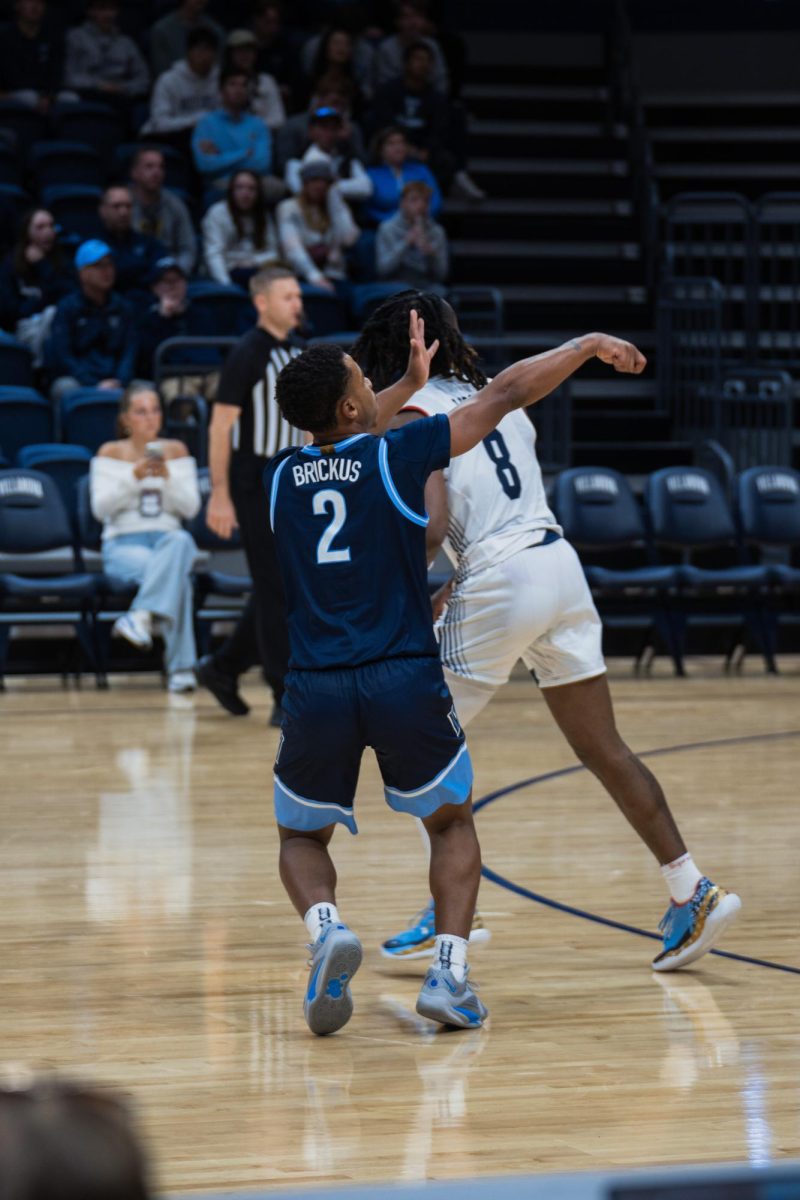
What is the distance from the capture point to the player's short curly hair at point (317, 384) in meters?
3.62

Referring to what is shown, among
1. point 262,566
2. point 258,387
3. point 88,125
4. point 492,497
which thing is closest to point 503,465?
point 492,497

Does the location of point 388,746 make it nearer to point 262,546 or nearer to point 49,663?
point 262,546

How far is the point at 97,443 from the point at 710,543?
12.2 feet

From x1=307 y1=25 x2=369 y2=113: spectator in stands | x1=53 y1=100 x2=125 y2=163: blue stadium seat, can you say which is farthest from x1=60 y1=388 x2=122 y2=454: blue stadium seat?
x1=307 y1=25 x2=369 y2=113: spectator in stands

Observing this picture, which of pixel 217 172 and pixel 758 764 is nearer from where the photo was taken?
pixel 758 764

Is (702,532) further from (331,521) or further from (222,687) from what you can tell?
(331,521)

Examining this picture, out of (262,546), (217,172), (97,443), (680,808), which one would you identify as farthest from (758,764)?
(217,172)

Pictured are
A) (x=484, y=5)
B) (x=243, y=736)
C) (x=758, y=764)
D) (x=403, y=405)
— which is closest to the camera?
(x=403, y=405)

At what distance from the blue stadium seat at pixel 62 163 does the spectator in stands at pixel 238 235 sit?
1051 millimetres

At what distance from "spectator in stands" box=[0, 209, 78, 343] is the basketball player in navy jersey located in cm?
857

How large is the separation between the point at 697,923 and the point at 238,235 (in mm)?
9372

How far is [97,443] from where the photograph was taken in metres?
11.1

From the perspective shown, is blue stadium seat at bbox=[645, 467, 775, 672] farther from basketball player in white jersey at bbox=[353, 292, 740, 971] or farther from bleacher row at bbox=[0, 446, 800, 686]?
basketball player in white jersey at bbox=[353, 292, 740, 971]

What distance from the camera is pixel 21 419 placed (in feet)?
36.6
